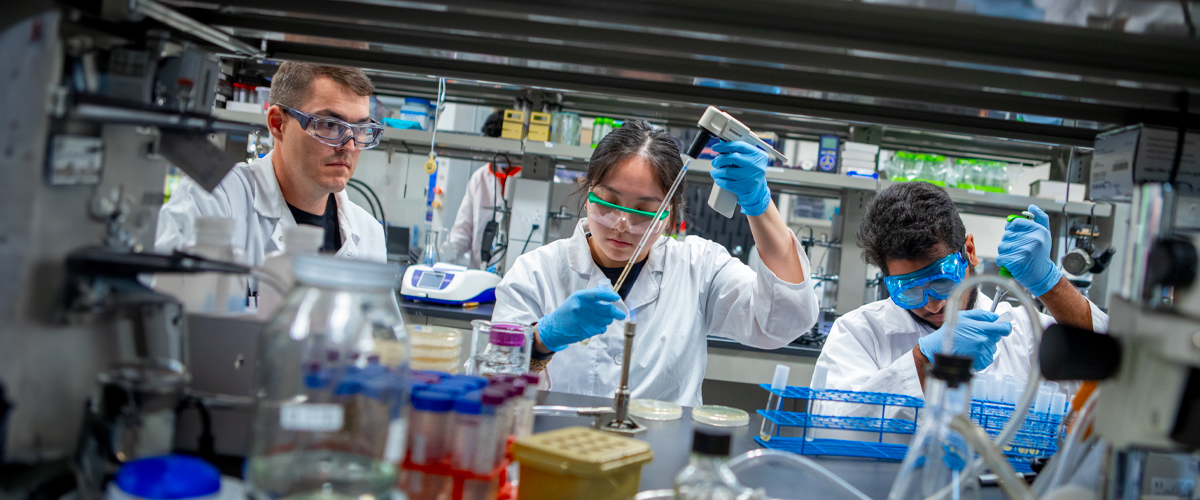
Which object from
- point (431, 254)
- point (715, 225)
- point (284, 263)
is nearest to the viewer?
point (284, 263)

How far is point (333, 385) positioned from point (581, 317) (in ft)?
2.76

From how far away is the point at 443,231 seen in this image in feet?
15.5

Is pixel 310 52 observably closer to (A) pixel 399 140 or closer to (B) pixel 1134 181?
(B) pixel 1134 181

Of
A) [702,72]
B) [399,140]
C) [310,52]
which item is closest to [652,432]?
[702,72]

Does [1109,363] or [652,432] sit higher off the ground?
[1109,363]

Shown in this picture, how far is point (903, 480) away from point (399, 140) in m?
3.34

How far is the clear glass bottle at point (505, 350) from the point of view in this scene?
A: 1248mm

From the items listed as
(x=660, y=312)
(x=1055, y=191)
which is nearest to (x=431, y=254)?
(x=660, y=312)

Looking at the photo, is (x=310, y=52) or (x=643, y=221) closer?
(x=310, y=52)

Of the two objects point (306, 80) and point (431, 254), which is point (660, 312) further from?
point (431, 254)

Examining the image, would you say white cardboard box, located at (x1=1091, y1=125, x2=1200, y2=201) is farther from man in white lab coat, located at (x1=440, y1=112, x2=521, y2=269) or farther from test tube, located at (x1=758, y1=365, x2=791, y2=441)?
man in white lab coat, located at (x1=440, y1=112, x2=521, y2=269)

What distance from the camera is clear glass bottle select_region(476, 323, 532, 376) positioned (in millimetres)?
1248

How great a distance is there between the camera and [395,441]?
75cm

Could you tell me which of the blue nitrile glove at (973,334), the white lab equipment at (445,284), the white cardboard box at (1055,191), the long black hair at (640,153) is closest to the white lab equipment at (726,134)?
the long black hair at (640,153)
